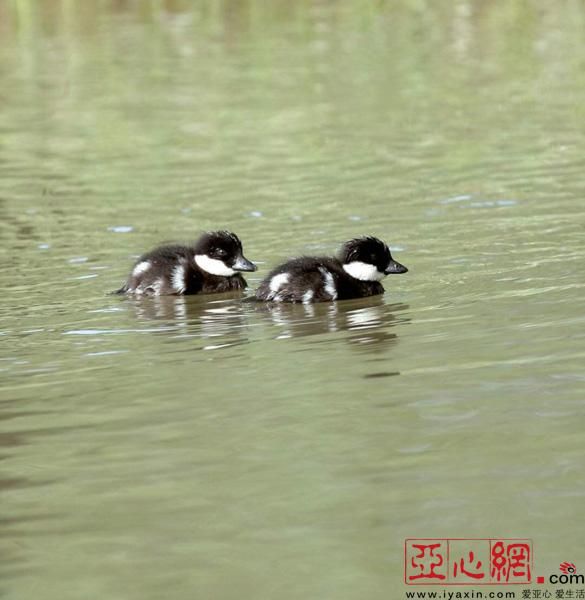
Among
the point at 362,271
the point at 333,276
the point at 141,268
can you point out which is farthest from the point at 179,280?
the point at 362,271

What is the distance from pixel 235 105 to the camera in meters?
15.3

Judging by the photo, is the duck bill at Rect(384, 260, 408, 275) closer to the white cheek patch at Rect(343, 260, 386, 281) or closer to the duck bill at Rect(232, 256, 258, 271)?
the white cheek patch at Rect(343, 260, 386, 281)

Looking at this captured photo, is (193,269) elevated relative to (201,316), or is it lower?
elevated

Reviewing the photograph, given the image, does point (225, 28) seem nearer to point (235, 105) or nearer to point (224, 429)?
point (235, 105)

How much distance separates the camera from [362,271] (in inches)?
316

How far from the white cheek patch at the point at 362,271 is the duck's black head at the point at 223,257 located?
0.62m

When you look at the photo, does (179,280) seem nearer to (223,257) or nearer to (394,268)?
(223,257)

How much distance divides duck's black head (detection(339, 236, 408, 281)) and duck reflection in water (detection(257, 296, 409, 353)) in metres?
0.14

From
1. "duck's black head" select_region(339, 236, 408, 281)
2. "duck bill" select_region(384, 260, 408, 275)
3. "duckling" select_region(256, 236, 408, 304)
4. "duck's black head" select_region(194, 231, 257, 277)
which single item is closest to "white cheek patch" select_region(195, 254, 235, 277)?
"duck's black head" select_region(194, 231, 257, 277)

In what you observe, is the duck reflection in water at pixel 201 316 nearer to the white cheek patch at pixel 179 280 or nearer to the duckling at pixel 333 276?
the white cheek patch at pixel 179 280

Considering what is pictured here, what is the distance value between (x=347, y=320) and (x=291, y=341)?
632 millimetres

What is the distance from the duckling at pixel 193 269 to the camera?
832 cm

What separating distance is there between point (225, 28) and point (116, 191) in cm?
1047

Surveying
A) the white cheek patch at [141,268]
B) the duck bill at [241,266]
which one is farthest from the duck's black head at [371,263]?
the white cheek patch at [141,268]
